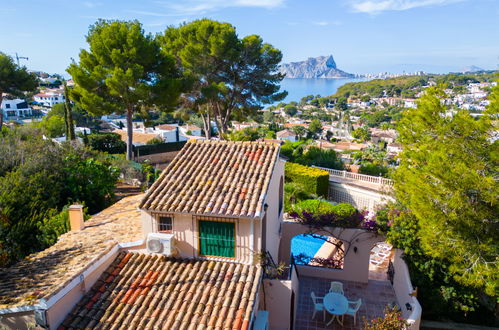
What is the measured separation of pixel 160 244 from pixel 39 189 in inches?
366

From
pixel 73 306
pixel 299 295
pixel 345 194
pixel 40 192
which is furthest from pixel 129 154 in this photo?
pixel 73 306

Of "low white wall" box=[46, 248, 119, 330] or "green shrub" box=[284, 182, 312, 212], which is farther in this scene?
"green shrub" box=[284, 182, 312, 212]

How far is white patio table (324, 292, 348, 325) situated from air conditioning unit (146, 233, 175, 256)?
17.7ft

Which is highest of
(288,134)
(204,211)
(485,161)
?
(485,161)

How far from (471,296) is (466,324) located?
4.10 feet

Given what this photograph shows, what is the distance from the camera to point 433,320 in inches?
437

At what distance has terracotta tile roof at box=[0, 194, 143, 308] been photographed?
7.21 metres

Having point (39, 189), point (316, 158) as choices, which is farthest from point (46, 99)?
point (39, 189)

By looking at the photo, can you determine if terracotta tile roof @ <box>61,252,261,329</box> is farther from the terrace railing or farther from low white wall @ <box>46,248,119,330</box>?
the terrace railing

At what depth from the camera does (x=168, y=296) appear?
7.64m

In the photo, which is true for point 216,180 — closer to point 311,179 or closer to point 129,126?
point 311,179

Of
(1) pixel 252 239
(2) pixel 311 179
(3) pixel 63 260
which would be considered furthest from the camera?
(2) pixel 311 179

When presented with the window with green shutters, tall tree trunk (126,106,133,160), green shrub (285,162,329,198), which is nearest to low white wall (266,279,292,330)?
the window with green shutters

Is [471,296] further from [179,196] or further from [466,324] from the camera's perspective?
[179,196]
